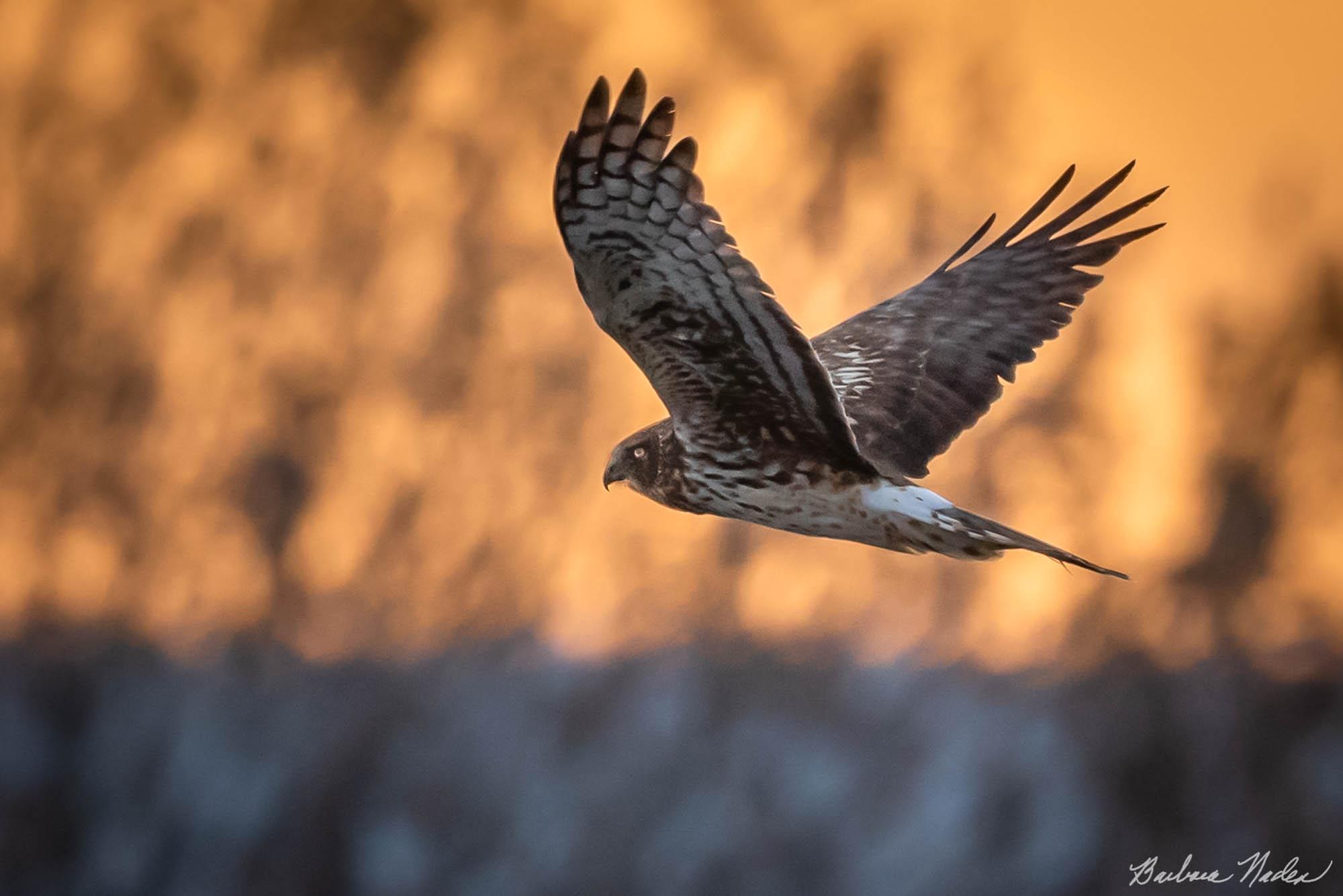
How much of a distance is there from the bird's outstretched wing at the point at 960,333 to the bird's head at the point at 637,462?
564 millimetres

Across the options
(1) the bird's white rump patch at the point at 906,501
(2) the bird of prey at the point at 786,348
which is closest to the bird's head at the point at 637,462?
(2) the bird of prey at the point at 786,348

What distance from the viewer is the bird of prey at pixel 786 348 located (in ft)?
6.72

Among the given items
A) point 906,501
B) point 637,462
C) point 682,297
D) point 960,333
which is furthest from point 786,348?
point 960,333

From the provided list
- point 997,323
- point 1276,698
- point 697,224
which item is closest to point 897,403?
point 997,323

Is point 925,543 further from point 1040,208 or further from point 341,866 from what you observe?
point 341,866

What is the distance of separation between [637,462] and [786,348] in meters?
0.74

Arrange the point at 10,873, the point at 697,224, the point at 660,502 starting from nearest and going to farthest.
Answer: the point at 697,224 < the point at 660,502 < the point at 10,873

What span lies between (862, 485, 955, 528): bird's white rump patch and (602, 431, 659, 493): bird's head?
20.4 inches

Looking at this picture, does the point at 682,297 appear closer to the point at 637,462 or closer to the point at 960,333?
the point at 637,462

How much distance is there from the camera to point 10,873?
6.55 meters

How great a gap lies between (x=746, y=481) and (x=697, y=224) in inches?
28.8

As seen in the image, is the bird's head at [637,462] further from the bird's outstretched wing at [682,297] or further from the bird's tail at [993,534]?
the bird's tail at [993,534]

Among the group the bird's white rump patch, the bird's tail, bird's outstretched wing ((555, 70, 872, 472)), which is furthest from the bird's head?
the bird's tail

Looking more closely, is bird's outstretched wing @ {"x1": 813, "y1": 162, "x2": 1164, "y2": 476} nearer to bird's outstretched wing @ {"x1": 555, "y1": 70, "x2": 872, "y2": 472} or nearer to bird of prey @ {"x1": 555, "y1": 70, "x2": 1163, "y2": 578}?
bird of prey @ {"x1": 555, "y1": 70, "x2": 1163, "y2": 578}
